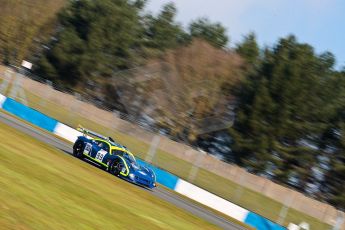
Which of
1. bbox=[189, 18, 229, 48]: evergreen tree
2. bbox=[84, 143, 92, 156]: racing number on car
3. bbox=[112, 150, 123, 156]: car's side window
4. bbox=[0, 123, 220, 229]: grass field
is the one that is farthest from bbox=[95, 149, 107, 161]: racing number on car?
bbox=[189, 18, 229, 48]: evergreen tree

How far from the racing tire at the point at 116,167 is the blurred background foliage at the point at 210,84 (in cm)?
2897

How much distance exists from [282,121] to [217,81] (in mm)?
6793

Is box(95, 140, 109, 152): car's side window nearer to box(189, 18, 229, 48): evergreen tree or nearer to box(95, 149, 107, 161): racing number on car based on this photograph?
box(95, 149, 107, 161): racing number on car

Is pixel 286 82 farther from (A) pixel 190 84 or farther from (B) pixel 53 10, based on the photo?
(B) pixel 53 10

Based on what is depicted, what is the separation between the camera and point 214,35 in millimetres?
71438

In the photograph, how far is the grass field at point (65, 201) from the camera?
980 centimetres

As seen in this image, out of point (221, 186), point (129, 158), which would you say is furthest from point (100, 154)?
point (221, 186)

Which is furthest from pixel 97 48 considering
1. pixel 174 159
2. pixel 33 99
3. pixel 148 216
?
pixel 148 216

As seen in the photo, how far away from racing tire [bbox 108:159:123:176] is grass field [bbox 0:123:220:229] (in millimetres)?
2564

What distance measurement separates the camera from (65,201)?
11859 millimetres

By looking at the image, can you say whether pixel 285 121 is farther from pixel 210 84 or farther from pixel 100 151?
pixel 100 151

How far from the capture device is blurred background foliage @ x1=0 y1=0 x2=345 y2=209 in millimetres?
52531

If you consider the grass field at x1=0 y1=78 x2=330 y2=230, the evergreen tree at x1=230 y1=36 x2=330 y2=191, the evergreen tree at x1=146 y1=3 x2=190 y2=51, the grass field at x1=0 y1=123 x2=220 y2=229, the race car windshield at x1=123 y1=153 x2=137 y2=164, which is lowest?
the grass field at x1=0 y1=123 x2=220 y2=229

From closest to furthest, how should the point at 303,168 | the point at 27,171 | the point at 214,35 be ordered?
the point at 27,171 < the point at 303,168 < the point at 214,35
